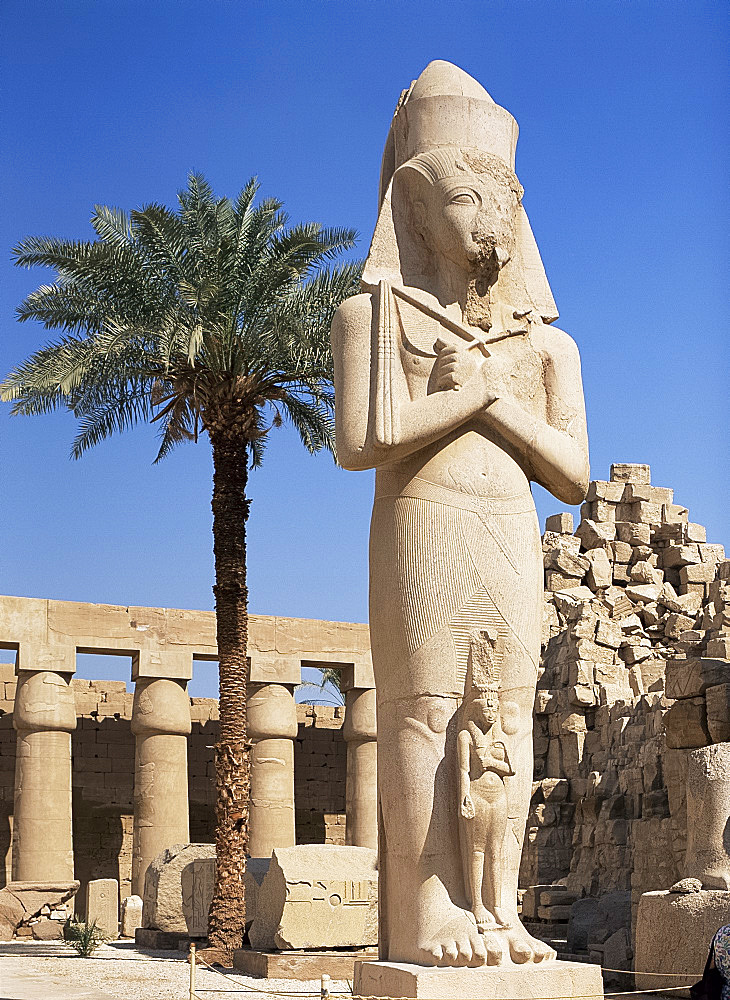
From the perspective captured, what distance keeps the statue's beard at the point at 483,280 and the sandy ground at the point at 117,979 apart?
5.08 metres

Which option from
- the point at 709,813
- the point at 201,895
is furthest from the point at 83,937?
the point at 709,813

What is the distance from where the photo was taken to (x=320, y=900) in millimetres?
11320

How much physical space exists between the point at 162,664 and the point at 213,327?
6808 millimetres

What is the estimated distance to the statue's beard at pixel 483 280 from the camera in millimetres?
4938

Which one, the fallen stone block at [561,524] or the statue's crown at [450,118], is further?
the fallen stone block at [561,524]

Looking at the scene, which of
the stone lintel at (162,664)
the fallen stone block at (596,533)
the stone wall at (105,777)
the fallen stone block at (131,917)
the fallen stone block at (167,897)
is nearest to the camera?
the fallen stone block at (167,897)

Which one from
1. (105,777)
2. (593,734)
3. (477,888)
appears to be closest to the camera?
(477,888)

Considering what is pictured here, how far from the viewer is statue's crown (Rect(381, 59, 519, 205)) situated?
5094 mm

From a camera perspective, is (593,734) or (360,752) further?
(360,752)

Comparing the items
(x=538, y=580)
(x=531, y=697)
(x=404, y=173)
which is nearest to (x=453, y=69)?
(x=404, y=173)

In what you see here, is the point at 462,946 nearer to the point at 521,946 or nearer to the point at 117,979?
the point at 521,946

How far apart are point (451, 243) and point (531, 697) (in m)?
1.81

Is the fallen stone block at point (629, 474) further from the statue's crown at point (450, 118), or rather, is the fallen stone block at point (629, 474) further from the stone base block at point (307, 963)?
the statue's crown at point (450, 118)

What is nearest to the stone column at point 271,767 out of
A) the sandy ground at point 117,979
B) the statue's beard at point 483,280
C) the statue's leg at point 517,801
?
the sandy ground at point 117,979
